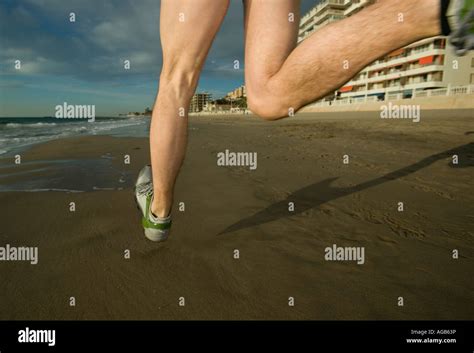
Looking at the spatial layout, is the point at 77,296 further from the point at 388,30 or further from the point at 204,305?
the point at 388,30

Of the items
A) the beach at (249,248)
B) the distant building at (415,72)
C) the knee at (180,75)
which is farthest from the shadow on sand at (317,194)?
the distant building at (415,72)

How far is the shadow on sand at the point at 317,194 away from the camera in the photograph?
2.30 m

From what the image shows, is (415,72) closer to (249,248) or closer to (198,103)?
(249,248)

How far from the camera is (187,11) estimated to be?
1.28 meters

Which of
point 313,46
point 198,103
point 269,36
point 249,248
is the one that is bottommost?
point 249,248

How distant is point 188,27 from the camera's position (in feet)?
4.26

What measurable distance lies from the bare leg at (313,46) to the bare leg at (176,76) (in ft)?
0.76

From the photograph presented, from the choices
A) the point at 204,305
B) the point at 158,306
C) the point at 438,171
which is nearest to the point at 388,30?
the point at 204,305

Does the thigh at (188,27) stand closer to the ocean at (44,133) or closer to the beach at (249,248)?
the beach at (249,248)

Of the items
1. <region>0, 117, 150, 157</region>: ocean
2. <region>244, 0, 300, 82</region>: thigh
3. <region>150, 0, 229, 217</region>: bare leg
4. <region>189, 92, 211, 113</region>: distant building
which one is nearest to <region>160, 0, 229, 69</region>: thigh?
<region>150, 0, 229, 217</region>: bare leg

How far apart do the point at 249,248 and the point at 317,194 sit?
1372mm

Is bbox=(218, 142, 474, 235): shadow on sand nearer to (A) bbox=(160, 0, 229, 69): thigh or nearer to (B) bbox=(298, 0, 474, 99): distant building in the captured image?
(A) bbox=(160, 0, 229, 69): thigh

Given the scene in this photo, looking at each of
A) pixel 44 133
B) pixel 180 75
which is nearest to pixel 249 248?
pixel 180 75
